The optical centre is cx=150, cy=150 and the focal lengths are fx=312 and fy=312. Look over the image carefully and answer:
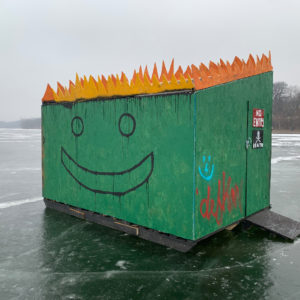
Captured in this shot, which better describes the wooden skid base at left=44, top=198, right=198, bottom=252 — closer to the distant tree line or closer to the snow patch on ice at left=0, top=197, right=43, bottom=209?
the snow patch on ice at left=0, top=197, right=43, bottom=209

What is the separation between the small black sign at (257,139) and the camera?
5133mm

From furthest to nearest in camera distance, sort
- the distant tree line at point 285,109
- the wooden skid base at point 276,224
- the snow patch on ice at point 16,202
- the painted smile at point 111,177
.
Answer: the distant tree line at point 285,109, the snow patch on ice at point 16,202, the wooden skid base at point 276,224, the painted smile at point 111,177

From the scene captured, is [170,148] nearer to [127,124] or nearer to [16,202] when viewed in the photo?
[127,124]

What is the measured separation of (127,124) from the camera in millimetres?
4766

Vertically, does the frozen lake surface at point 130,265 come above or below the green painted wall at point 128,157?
below

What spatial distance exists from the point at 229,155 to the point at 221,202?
2.31ft

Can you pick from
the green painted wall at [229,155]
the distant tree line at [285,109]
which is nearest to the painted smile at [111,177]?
the green painted wall at [229,155]

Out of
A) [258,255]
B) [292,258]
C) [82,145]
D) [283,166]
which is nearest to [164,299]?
[258,255]

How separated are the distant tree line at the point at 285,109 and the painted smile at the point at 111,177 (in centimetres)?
5416

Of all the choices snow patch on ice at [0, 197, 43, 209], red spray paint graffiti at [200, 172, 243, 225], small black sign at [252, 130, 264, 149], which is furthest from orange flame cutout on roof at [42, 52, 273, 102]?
snow patch on ice at [0, 197, 43, 209]

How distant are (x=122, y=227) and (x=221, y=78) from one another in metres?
2.75

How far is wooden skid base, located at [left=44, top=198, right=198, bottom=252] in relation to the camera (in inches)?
168

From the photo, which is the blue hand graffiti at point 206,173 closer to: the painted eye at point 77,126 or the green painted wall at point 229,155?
the green painted wall at point 229,155

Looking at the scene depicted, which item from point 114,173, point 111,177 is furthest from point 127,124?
point 111,177
